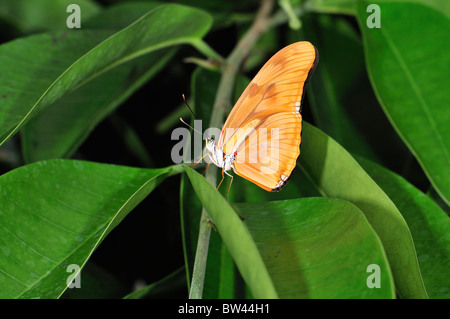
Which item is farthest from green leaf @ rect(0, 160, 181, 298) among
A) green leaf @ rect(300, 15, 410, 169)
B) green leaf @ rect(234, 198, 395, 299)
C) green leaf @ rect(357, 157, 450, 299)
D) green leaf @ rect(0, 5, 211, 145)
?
green leaf @ rect(300, 15, 410, 169)

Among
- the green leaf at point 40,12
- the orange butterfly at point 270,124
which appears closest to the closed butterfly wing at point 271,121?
the orange butterfly at point 270,124

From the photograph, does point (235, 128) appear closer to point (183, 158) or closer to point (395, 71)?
point (183, 158)

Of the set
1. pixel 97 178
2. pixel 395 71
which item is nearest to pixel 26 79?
pixel 97 178

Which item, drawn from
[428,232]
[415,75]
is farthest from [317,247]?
[415,75]

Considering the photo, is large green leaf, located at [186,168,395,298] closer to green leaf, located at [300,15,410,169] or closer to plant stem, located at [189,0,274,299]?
plant stem, located at [189,0,274,299]

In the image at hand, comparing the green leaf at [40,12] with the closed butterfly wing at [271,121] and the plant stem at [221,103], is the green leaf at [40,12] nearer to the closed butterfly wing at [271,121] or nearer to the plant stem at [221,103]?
the plant stem at [221,103]

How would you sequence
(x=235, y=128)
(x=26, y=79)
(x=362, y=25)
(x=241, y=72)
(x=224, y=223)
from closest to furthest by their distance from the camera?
(x=224, y=223)
(x=235, y=128)
(x=26, y=79)
(x=362, y=25)
(x=241, y=72)

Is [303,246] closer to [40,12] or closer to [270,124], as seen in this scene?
[270,124]
